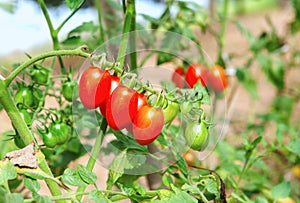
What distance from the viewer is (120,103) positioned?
0.84 meters

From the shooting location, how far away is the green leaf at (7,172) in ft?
2.43

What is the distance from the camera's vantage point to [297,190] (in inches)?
77.4

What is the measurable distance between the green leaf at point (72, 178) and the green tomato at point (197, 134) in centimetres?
21

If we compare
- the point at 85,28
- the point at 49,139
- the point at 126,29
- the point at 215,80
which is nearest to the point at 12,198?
the point at 49,139

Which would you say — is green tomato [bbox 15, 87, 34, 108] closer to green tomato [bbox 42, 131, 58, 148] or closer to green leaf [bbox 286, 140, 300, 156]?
green tomato [bbox 42, 131, 58, 148]

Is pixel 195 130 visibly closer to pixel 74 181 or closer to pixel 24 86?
pixel 74 181

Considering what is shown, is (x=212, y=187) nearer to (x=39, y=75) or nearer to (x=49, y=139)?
(x=49, y=139)

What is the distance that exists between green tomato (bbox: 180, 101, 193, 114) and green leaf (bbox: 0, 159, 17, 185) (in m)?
0.30

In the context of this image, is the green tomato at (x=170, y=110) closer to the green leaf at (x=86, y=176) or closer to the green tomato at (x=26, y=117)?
the green leaf at (x=86, y=176)

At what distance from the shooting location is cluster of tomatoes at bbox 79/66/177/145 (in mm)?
844

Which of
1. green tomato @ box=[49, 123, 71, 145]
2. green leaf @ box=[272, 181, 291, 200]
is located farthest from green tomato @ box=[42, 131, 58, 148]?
green leaf @ box=[272, 181, 291, 200]

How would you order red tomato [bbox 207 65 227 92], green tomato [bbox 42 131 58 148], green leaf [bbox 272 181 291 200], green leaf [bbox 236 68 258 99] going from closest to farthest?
green tomato [bbox 42 131 58 148] < green leaf [bbox 272 181 291 200] < red tomato [bbox 207 65 227 92] < green leaf [bbox 236 68 258 99]

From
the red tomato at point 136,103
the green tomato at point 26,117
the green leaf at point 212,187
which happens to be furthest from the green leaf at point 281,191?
the green tomato at point 26,117

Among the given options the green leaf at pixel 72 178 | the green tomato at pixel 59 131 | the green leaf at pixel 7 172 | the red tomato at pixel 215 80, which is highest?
the red tomato at pixel 215 80
